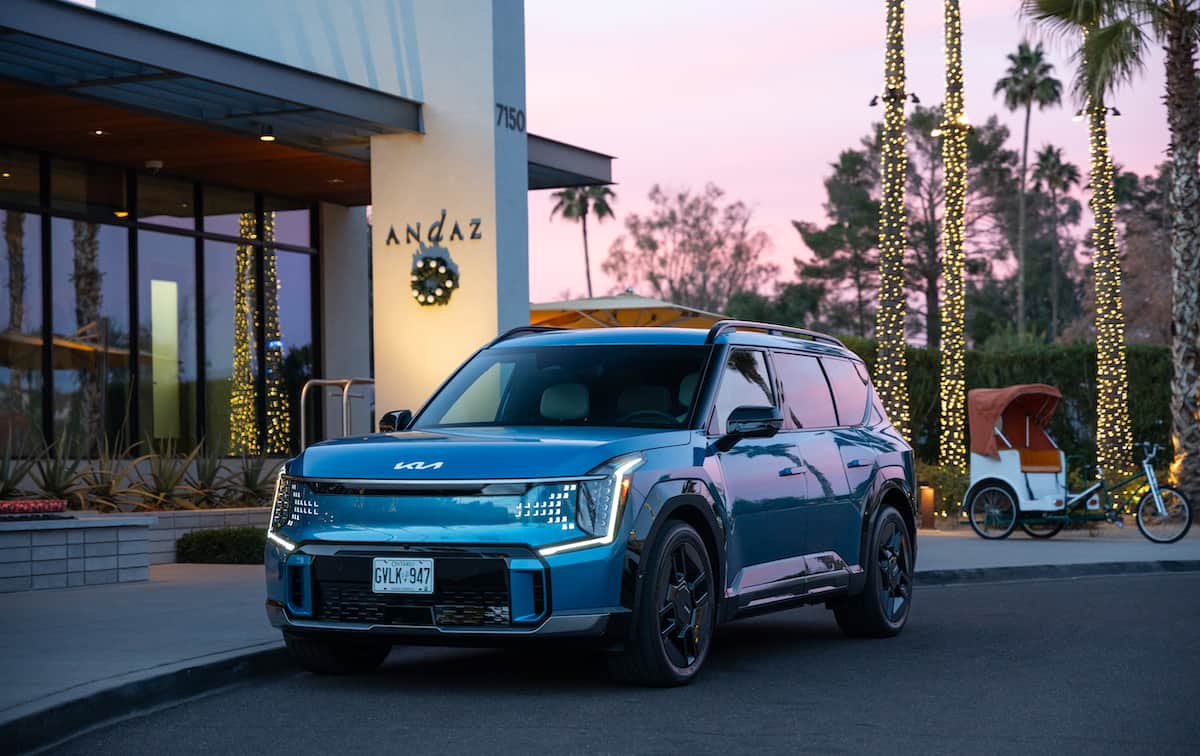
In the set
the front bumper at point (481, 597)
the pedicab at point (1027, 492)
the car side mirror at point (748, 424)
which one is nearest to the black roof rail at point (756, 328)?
the car side mirror at point (748, 424)

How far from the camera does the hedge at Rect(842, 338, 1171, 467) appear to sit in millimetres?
33344

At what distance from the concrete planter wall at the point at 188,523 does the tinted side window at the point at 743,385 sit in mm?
8110

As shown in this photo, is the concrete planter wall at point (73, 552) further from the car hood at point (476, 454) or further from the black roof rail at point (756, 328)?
the black roof rail at point (756, 328)

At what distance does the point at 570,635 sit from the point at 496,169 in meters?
11.5

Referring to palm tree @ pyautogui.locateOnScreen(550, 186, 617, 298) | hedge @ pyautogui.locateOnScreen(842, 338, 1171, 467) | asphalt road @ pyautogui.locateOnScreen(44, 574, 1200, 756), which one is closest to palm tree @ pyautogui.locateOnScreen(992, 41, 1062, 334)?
palm tree @ pyautogui.locateOnScreen(550, 186, 617, 298)

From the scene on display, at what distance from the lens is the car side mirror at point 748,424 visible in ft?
31.1

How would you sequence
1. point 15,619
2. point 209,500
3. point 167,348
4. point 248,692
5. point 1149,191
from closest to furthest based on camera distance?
point 248,692 < point 15,619 < point 209,500 < point 167,348 < point 1149,191

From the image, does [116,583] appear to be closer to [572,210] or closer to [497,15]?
[497,15]

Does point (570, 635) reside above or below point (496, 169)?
below

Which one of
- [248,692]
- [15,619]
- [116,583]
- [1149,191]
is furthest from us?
[1149,191]

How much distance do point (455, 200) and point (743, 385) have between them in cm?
978

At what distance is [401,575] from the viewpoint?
8.47 m

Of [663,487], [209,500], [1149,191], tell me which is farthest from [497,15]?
[1149,191]

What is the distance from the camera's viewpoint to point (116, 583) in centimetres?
1484
